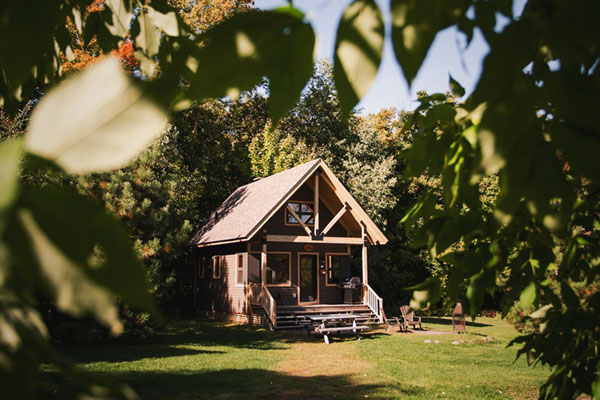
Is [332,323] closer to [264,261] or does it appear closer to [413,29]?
A: [264,261]

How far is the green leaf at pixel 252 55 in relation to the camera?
749 millimetres

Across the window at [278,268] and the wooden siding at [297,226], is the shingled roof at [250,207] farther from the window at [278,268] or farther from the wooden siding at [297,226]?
the window at [278,268]

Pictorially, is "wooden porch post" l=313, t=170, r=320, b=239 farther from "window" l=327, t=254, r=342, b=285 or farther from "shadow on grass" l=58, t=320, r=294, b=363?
"shadow on grass" l=58, t=320, r=294, b=363

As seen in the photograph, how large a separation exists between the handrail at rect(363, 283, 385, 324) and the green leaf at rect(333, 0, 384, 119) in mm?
19449

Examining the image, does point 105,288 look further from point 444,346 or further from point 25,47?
point 444,346

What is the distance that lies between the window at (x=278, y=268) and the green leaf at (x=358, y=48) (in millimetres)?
20395

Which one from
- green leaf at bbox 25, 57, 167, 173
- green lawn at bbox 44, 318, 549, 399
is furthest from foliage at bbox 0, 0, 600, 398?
green lawn at bbox 44, 318, 549, 399

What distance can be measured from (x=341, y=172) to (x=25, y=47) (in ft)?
90.1

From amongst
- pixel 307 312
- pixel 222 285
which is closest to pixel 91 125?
pixel 307 312

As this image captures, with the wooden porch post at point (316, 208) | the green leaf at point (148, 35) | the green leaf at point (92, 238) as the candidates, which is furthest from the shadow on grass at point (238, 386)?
the wooden porch post at point (316, 208)

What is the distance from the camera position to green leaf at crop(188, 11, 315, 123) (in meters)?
0.75

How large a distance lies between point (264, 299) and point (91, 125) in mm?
18569

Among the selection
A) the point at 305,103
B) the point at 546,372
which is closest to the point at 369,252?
the point at 305,103

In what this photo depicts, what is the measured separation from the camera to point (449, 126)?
6.55 ft
